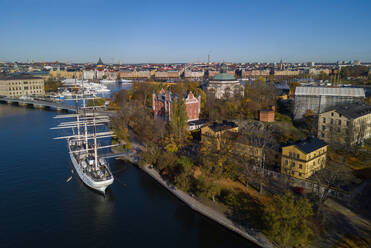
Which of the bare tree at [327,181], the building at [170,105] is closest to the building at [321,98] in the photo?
the building at [170,105]

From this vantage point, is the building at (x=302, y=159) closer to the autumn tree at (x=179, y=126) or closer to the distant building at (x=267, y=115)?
the autumn tree at (x=179, y=126)

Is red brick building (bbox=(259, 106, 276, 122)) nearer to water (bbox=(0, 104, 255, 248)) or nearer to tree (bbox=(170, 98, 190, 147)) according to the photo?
tree (bbox=(170, 98, 190, 147))

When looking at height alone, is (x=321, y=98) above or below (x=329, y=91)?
below

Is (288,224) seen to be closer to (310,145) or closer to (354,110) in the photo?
(310,145)

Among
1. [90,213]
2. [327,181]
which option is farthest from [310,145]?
[90,213]

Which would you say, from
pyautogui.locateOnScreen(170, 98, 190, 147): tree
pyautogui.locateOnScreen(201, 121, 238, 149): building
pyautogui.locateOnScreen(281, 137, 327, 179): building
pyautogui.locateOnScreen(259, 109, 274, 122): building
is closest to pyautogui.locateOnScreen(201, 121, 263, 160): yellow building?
pyautogui.locateOnScreen(201, 121, 238, 149): building

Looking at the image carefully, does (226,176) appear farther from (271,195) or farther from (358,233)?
(358,233)

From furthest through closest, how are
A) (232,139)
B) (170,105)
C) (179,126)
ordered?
(170,105), (179,126), (232,139)
